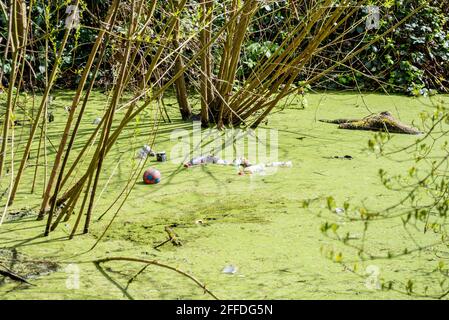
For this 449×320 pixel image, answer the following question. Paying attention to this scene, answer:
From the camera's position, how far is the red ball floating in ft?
13.7

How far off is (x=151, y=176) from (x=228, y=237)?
0.93 meters

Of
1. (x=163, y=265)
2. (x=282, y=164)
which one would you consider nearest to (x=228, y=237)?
(x=163, y=265)

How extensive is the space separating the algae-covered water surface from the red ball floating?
0.03 m

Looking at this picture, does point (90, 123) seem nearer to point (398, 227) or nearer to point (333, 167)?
point (333, 167)

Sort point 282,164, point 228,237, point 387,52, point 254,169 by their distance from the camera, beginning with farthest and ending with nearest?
point 387,52 → point 282,164 → point 254,169 → point 228,237

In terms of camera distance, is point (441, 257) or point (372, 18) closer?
point (441, 257)

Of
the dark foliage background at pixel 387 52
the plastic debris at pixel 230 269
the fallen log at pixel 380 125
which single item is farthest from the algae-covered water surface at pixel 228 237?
the dark foliage background at pixel 387 52

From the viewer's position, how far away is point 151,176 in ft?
13.7

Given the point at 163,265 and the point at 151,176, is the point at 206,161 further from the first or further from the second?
the point at 163,265

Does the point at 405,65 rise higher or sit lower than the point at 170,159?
higher
